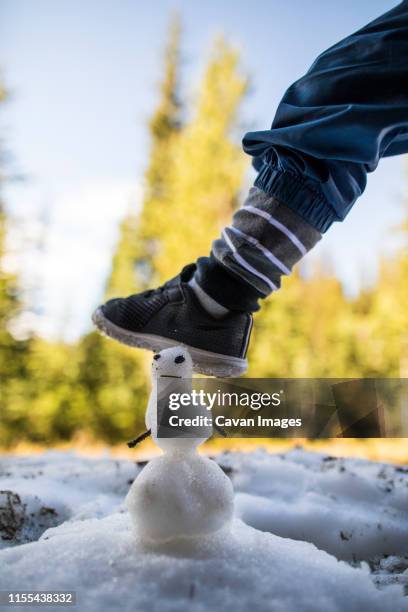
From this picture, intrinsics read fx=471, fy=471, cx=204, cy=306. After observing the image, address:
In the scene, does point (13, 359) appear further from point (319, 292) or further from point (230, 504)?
point (319, 292)

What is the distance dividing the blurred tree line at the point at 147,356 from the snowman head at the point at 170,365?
10.3 m

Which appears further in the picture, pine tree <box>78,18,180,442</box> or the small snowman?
pine tree <box>78,18,180,442</box>

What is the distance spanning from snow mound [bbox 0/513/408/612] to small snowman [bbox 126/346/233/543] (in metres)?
0.04

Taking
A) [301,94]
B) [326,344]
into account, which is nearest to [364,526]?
[301,94]

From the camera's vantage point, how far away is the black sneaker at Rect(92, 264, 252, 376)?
1375mm

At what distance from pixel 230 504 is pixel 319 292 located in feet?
67.8

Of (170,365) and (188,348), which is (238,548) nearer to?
(170,365)

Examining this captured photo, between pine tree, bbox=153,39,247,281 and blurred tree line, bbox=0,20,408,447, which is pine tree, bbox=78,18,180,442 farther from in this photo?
pine tree, bbox=153,39,247,281

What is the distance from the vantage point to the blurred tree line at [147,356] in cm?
1134

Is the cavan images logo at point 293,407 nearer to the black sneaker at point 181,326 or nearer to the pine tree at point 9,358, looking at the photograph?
the black sneaker at point 181,326

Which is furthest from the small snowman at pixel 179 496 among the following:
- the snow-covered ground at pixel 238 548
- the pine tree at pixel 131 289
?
the pine tree at pixel 131 289

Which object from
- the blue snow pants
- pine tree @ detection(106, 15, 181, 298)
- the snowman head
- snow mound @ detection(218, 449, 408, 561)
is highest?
pine tree @ detection(106, 15, 181, 298)

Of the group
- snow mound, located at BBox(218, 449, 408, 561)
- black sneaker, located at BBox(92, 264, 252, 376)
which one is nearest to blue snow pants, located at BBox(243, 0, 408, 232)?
black sneaker, located at BBox(92, 264, 252, 376)

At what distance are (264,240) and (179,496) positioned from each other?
0.62m
